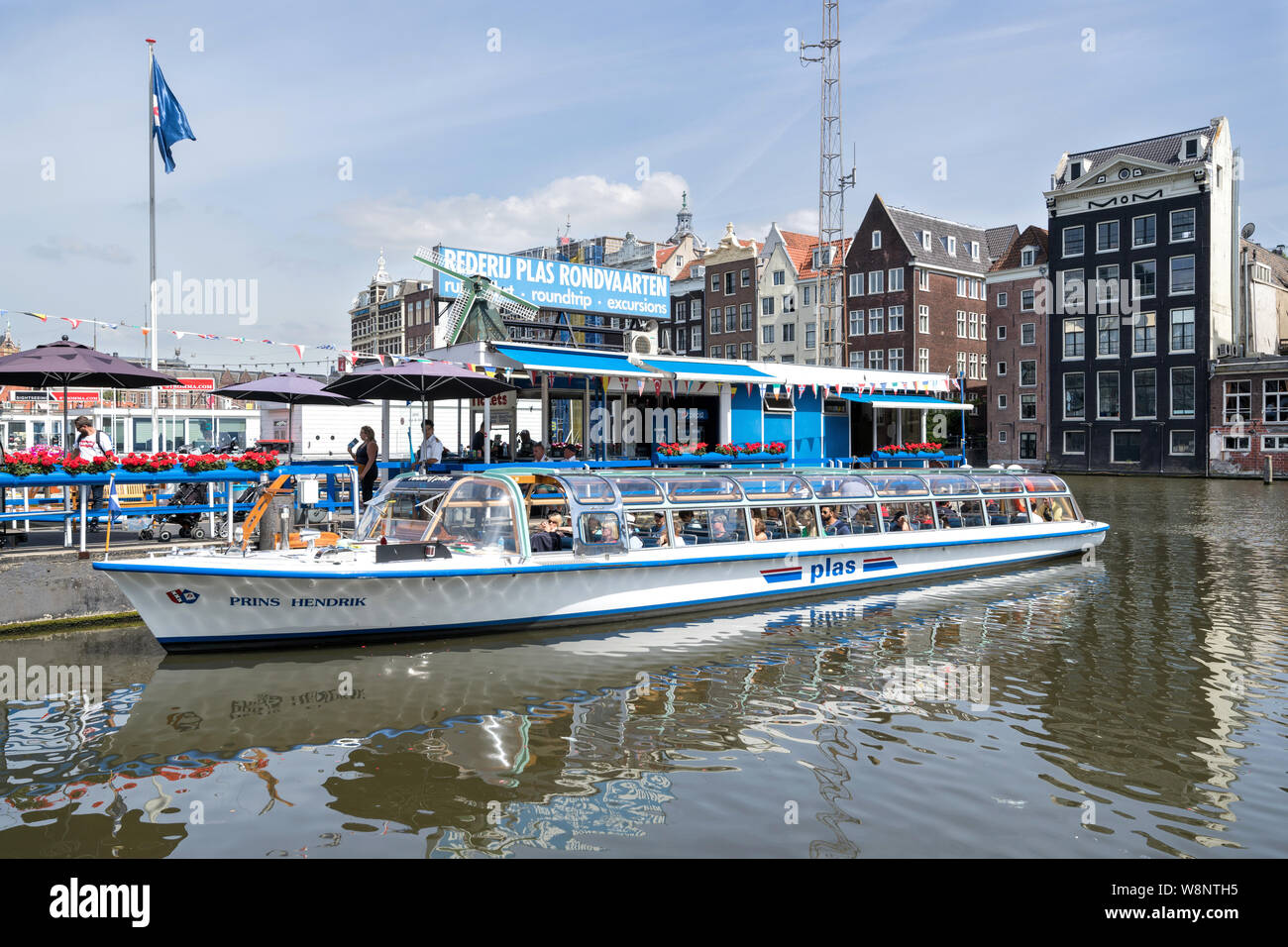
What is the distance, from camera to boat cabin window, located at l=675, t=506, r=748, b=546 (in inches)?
580

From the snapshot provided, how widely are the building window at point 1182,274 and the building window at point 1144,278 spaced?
0.96 metres

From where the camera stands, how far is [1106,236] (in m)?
57.7

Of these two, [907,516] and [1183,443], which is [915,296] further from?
[907,516]

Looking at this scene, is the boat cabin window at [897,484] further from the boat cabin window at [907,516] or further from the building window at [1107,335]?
the building window at [1107,335]

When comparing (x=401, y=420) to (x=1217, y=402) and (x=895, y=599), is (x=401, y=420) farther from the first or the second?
(x=1217, y=402)

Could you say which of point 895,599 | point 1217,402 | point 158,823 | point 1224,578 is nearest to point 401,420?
point 895,599

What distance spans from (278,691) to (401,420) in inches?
1098

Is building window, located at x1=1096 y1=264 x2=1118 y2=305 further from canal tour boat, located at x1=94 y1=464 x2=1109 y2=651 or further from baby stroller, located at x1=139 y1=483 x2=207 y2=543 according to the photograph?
baby stroller, located at x1=139 y1=483 x2=207 y2=543

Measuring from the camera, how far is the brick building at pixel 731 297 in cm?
6912

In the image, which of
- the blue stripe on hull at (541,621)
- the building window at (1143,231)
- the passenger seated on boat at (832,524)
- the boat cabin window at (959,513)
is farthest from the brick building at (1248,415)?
the passenger seated on boat at (832,524)

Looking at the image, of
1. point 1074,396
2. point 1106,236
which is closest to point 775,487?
point 1074,396

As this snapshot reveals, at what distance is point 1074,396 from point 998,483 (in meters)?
44.5

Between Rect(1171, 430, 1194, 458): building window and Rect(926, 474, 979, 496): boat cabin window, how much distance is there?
42772 mm
